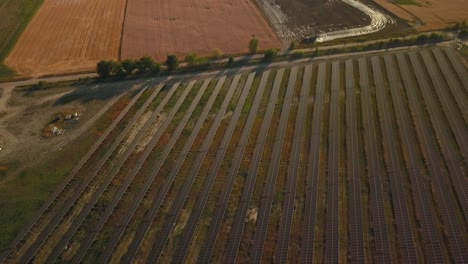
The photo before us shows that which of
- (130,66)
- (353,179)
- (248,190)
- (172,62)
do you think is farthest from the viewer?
(172,62)

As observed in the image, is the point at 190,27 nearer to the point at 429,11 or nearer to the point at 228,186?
the point at 228,186

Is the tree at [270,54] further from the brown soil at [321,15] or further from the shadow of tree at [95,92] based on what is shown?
the shadow of tree at [95,92]

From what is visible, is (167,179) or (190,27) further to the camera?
(190,27)

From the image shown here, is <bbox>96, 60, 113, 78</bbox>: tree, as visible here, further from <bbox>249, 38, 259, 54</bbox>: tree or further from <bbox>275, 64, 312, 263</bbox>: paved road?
<bbox>275, 64, 312, 263</bbox>: paved road

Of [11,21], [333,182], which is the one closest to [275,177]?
[333,182]

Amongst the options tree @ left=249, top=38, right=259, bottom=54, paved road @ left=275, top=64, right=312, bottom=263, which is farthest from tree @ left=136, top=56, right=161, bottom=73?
paved road @ left=275, top=64, right=312, bottom=263

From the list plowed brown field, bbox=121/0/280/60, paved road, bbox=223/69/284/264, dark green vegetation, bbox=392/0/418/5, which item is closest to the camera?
paved road, bbox=223/69/284/264

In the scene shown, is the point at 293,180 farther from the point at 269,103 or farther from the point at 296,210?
the point at 269,103
